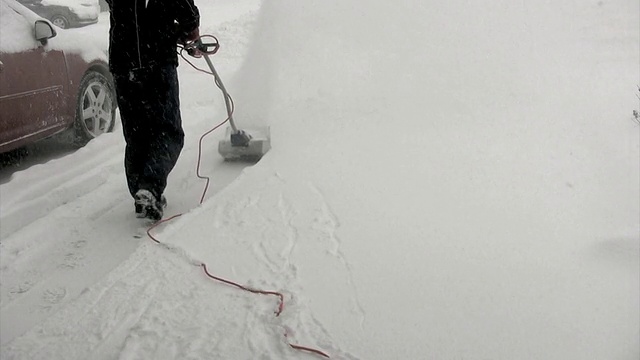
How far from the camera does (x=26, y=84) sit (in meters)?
3.77

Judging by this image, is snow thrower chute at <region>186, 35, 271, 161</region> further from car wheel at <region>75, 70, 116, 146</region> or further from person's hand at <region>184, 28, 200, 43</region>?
car wheel at <region>75, 70, 116, 146</region>

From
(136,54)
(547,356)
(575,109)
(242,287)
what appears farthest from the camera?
(575,109)

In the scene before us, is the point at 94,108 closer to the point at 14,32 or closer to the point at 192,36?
the point at 14,32

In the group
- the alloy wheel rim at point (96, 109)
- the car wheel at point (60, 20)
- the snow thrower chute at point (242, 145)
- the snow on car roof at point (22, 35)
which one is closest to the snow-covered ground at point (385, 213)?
the snow thrower chute at point (242, 145)

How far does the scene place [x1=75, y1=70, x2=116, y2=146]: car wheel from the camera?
4.45 metres

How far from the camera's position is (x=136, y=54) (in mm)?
2986

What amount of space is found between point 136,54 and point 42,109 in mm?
1473

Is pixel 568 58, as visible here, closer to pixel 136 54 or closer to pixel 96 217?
pixel 136 54

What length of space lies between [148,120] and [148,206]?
54cm

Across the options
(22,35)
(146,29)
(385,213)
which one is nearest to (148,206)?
(146,29)

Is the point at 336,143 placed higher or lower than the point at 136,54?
lower

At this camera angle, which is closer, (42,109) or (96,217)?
(96,217)

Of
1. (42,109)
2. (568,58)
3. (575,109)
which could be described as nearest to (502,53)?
(568,58)

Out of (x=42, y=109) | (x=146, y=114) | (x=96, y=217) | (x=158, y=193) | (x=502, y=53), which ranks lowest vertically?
(x=96, y=217)
